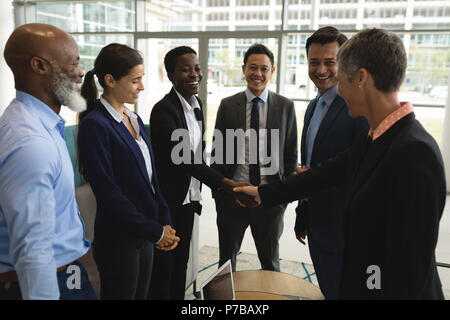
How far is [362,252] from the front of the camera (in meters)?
1.12

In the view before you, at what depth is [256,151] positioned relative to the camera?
2283 mm

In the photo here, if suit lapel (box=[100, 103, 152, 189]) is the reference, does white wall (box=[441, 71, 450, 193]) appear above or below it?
below

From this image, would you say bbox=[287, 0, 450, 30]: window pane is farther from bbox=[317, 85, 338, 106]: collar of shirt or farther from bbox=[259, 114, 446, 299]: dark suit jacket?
bbox=[259, 114, 446, 299]: dark suit jacket

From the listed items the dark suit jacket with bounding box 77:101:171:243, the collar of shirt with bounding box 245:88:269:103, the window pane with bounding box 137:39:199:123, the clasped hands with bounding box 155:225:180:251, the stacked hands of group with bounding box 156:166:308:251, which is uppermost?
the window pane with bounding box 137:39:199:123

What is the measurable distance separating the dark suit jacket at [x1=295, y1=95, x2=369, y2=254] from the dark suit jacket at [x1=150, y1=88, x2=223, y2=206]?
2.37 ft

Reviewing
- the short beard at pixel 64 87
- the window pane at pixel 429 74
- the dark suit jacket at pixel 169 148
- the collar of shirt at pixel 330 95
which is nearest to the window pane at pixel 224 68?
the window pane at pixel 429 74

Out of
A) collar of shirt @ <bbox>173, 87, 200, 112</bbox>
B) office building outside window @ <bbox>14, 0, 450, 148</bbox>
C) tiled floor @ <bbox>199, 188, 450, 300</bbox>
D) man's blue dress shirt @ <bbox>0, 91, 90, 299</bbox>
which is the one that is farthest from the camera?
office building outside window @ <bbox>14, 0, 450, 148</bbox>

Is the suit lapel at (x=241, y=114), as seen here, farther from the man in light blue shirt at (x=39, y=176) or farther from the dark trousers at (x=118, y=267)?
the man in light blue shirt at (x=39, y=176)

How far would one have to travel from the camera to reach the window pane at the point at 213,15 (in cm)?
631

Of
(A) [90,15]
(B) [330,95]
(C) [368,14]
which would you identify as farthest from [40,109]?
(A) [90,15]

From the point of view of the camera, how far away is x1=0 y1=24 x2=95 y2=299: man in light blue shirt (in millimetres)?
929

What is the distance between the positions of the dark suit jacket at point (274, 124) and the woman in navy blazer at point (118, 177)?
0.76 metres

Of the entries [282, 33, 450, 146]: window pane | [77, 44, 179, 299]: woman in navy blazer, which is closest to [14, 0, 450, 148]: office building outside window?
[282, 33, 450, 146]: window pane
